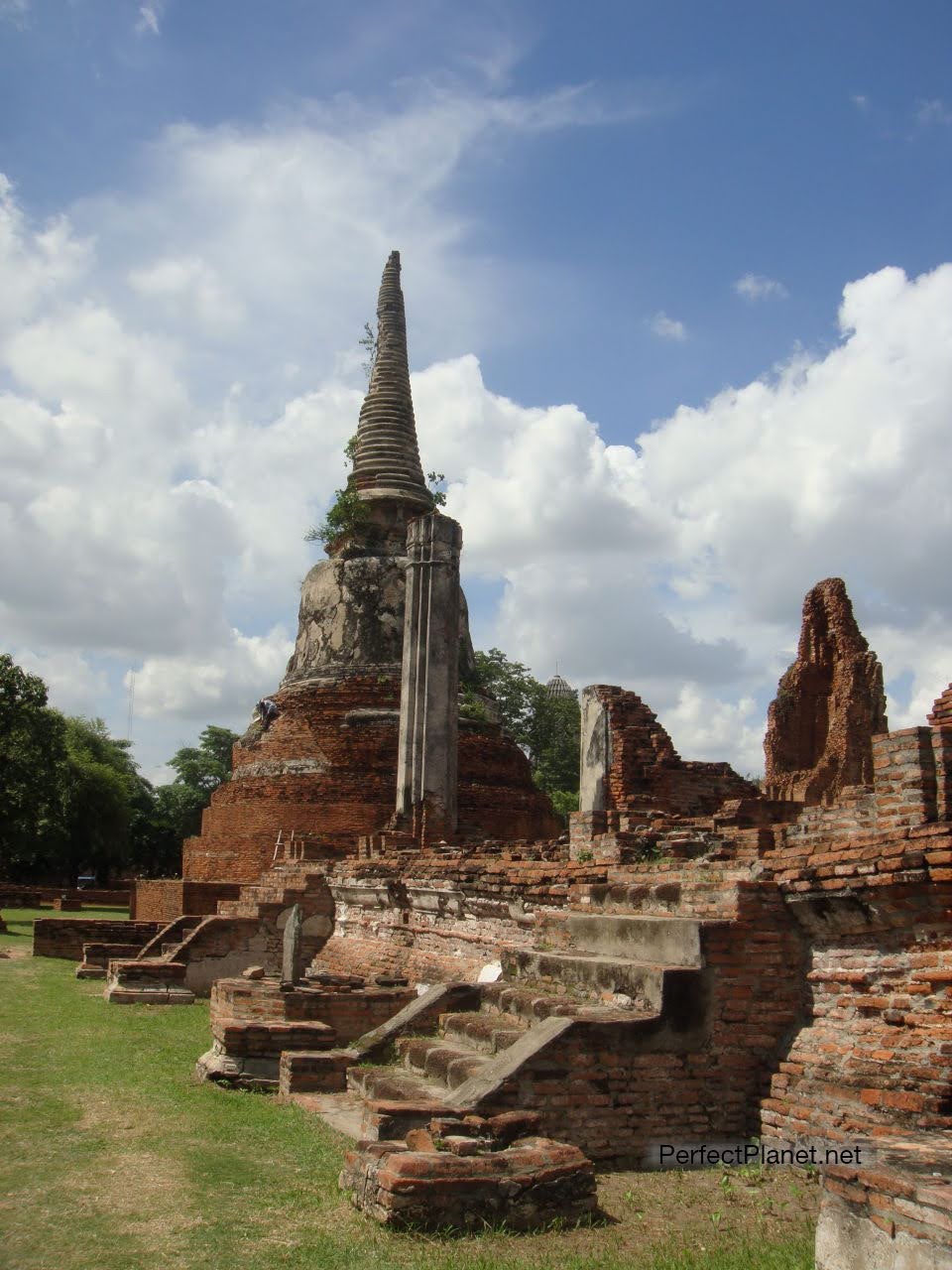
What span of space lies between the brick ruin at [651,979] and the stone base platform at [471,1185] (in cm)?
1

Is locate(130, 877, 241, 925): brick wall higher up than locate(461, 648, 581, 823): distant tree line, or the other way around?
locate(461, 648, 581, 823): distant tree line

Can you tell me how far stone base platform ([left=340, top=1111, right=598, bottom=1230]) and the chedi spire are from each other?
2065 cm

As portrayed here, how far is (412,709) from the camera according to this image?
59.1 feet

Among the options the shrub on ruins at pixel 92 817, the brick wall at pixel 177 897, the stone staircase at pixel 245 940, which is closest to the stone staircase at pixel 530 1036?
the stone staircase at pixel 245 940

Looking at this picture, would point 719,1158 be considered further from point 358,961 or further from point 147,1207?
point 358,961

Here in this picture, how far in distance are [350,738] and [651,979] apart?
50.8 ft

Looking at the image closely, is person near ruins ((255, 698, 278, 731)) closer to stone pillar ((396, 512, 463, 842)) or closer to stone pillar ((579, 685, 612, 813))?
stone pillar ((396, 512, 463, 842))

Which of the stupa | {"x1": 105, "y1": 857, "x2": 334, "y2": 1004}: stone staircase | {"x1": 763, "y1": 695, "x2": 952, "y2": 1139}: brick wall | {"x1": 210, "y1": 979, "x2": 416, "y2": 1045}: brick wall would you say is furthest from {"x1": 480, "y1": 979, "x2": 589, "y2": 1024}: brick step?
the stupa

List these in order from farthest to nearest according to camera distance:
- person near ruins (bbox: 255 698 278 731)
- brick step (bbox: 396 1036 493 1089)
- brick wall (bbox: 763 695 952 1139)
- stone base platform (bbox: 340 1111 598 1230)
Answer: person near ruins (bbox: 255 698 278 731), brick step (bbox: 396 1036 493 1089), brick wall (bbox: 763 695 952 1139), stone base platform (bbox: 340 1111 598 1230)

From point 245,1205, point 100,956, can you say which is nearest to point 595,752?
point 100,956

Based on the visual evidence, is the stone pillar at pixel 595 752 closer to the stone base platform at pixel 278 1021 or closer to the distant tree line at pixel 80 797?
the stone base platform at pixel 278 1021

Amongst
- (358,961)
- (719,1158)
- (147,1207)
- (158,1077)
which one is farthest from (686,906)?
(358,961)

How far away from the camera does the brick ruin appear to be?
16.1 ft

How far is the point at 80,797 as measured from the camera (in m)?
40.5
